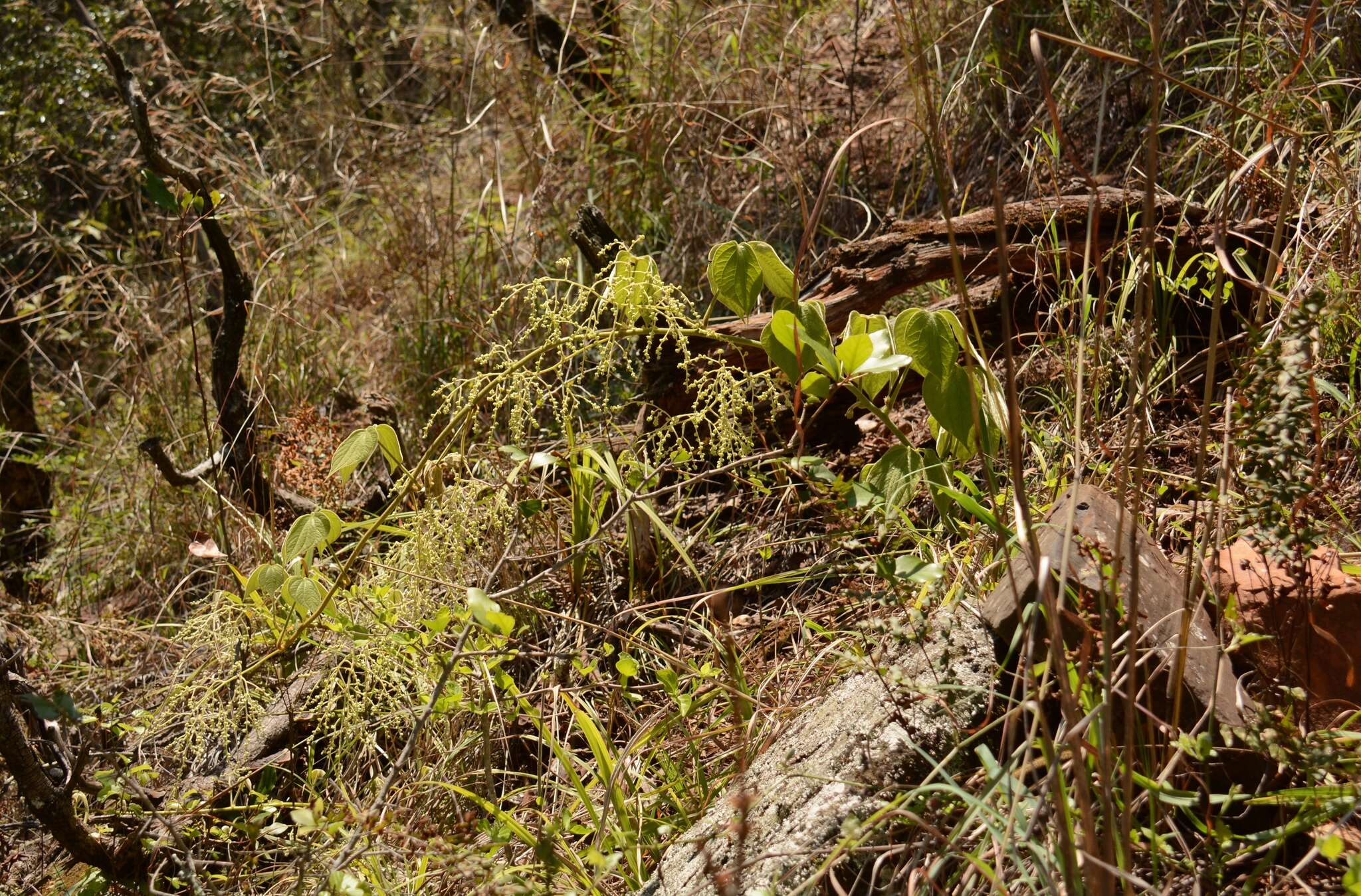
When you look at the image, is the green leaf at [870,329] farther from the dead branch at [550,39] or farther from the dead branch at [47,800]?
the dead branch at [550,39]

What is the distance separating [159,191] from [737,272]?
1403 millimetres

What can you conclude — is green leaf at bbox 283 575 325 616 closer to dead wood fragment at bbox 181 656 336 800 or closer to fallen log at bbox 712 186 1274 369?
dead wood fragment at bbox 181 656 336 800

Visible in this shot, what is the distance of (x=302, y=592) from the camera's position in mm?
1838

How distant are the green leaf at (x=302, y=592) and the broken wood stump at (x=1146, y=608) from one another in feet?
3.78

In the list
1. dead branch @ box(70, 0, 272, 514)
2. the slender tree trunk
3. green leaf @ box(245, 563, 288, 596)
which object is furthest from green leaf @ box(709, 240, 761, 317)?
the slender tree trunk

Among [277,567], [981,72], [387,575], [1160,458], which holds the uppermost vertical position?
[981,72]

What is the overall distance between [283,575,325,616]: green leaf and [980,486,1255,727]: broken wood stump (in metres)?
1.15

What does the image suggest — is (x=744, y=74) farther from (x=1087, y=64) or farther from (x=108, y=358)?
(x=108, y=358)

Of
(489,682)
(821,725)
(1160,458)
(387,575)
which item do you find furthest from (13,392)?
(1160,458)

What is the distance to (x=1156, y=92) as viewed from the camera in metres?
1.18

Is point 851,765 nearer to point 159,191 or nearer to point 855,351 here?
point 855,351

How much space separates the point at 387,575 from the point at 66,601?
1430 millimetres

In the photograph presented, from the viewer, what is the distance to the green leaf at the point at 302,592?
184 cm

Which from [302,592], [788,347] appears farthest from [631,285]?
[302,592]
